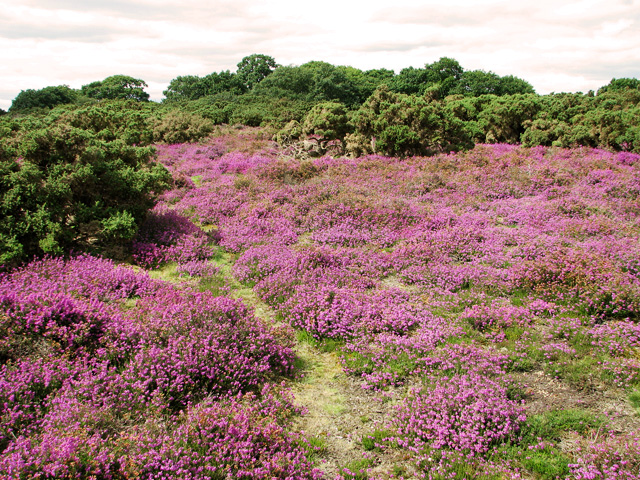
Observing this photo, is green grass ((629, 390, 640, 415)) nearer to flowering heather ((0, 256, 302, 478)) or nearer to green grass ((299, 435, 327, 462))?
green grass ((299, 435, 327, 462))

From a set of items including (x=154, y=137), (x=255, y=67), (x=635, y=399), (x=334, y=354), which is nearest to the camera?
(x=635, y=399)

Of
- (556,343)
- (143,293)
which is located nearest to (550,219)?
(556,343)

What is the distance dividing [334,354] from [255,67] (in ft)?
412

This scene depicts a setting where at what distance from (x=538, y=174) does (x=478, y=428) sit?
51.7 feet

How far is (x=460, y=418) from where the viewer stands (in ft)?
16.9

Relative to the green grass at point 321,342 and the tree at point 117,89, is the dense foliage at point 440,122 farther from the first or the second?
the tree at point 117,89

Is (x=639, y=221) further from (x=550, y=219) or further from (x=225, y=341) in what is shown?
(x=225, y=341)

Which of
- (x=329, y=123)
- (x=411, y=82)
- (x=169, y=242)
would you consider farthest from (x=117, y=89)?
(x=169, y=242)

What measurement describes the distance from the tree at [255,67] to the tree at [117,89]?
2882 centimetres

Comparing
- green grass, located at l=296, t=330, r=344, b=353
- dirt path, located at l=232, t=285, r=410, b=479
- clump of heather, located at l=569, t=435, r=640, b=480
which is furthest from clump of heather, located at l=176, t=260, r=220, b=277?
clump of heather, located at l=569, t=435, r=640, b=480

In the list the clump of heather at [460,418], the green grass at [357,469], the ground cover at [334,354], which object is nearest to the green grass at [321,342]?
the ground cover at [334,354]

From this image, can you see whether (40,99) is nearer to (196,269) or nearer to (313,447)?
(196,269)

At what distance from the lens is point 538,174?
1778 cm

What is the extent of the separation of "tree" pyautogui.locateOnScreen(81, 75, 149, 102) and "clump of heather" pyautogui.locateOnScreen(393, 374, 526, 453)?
95865mm
